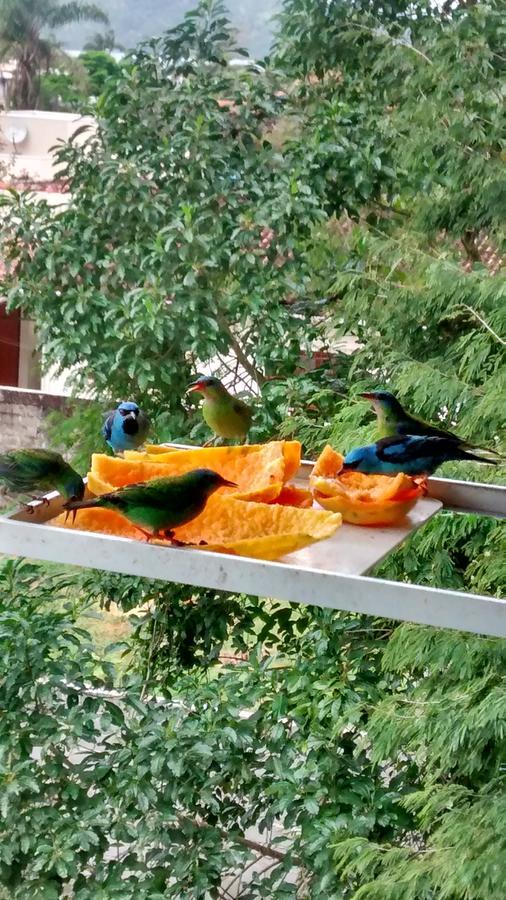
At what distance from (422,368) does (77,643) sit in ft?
2.82

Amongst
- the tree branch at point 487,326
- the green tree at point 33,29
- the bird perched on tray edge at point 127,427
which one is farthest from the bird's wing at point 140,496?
the green tree at point 33,29

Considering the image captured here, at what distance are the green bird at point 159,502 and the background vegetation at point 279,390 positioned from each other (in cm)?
90

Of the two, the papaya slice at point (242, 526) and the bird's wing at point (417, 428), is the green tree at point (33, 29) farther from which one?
the papaya slice at point (242, 526)

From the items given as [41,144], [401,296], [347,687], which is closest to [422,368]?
[401,296]

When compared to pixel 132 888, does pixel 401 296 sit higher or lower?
higher

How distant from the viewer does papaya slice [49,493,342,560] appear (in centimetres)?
82

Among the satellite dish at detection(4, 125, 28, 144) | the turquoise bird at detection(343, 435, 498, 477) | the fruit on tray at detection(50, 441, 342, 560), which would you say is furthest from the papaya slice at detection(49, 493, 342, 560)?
the satellite dish at detection(4, 125, 28, 144)

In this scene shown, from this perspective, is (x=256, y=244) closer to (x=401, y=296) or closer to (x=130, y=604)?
(x=401, y=296)

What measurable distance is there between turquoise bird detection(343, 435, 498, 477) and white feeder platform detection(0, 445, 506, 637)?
7 centimetres

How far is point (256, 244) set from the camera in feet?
8.22

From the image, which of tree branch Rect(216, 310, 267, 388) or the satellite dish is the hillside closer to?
the satellite dish

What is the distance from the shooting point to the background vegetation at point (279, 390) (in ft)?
6.22

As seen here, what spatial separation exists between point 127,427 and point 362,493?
0.28 metres

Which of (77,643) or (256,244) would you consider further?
(256,244)
